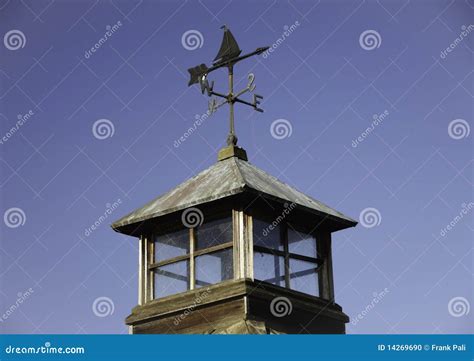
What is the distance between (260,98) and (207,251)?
3.24 meters

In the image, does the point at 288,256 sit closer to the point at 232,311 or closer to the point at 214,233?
the point at 214,233

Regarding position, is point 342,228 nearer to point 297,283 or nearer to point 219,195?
point 297,283

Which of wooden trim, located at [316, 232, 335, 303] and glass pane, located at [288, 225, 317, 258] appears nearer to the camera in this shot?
glass pane, located at [288, 225, 317, 258]

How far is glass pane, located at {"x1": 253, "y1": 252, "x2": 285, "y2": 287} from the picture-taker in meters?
15.8

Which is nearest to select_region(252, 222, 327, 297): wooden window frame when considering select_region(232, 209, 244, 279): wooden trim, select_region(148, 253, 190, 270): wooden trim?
select_region(232, 209, 244, 279): wooden trim

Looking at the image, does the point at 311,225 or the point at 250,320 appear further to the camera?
the point at 311,225

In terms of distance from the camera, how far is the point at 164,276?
16625mm

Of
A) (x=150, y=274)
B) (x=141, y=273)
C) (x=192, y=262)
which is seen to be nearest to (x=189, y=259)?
(x=192, y=262)

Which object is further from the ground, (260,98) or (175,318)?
(260,98)

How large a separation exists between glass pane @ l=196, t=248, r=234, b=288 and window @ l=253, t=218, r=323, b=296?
452 millimetres

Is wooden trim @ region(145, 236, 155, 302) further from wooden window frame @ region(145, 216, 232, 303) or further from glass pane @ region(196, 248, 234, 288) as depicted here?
glass pane @ region(196, 248, 234, 288)
